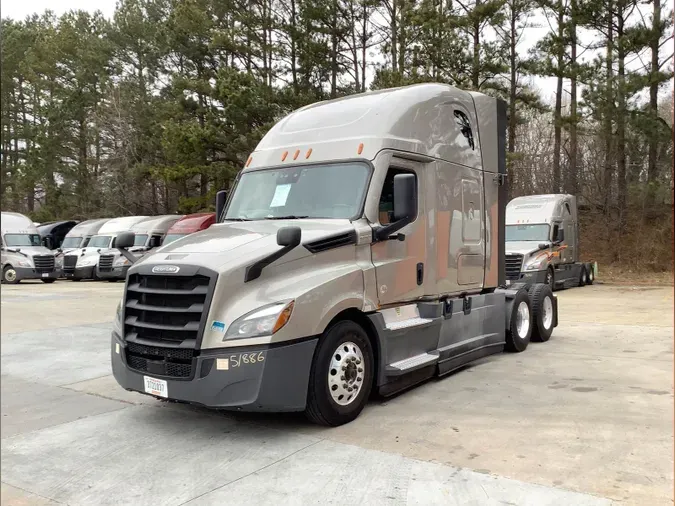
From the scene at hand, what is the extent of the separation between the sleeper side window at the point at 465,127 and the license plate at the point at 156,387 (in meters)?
Answer: 4.81

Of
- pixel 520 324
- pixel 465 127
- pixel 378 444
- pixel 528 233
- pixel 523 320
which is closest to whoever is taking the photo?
pixel 378 444

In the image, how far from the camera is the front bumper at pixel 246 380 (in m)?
4.69

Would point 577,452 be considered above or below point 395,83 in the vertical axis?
below

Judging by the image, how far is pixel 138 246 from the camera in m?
26.5

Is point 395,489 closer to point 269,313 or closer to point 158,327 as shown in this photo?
point 269,313

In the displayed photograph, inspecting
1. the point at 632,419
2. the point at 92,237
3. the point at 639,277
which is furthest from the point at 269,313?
the point at 92,237

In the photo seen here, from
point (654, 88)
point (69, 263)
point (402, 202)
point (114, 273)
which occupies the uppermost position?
point (654, 88)

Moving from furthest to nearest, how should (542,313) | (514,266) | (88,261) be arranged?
1. (88,261)
2. (514,266)
3. (542,313)

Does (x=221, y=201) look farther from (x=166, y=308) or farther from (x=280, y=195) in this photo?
(x=166, y=308)

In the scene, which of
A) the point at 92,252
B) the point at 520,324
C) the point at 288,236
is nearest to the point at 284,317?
the point at 288,236

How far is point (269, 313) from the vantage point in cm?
474

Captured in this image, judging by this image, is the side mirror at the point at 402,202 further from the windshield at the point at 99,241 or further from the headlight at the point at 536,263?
the windshield at the point at 99,241

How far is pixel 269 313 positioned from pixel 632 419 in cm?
350

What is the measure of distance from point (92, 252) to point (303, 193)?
23673mm
